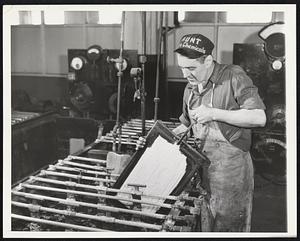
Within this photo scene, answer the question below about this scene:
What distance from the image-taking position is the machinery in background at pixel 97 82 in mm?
3047

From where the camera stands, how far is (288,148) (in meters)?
1.83

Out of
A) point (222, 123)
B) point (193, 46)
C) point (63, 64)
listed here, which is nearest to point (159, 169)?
point (222, 123)

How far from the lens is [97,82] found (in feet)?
10.7

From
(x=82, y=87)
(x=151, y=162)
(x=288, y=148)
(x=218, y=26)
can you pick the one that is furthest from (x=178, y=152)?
(x=218, y=26)

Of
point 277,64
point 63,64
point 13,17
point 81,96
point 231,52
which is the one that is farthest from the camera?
point 231,52

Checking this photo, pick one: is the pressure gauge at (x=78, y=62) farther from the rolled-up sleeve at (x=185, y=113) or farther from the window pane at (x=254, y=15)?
the window pane at (x=254, y=15)

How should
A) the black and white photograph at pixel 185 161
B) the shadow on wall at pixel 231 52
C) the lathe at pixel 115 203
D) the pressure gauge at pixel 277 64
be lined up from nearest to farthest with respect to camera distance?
the lathe at pixel 115 203 → the black and white photograph at pixel 185 161 → the pressure gauge at pixel 277 64 → the shadow on wall at pixel 231 52

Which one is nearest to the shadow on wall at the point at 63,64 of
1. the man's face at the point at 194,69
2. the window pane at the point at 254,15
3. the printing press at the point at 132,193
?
the printing press at the point at 132,193

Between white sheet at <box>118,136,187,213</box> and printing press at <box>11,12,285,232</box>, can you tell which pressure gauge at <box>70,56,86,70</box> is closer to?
printing press at <box>11,12,285,232</box>

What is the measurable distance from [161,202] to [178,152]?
22cm

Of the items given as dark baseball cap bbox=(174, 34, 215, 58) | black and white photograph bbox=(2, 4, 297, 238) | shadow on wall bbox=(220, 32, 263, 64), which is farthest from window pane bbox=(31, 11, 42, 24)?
shadow on wall bbox=(220, 32, 263, 64)

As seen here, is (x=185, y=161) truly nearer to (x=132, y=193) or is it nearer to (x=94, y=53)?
(x=132, y=193)

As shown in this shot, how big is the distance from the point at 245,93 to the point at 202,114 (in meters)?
0.20

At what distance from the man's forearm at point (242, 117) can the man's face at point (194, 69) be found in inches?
6.5
